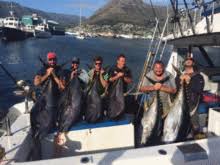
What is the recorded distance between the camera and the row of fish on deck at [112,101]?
4922mm

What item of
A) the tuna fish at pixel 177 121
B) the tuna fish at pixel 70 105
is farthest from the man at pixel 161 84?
the tuna fish at pixel 70 105

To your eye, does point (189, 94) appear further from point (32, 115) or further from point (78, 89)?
point (32, 115)

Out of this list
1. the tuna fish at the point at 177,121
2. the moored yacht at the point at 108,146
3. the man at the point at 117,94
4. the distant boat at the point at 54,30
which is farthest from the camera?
the distant boat at the point at 54,30

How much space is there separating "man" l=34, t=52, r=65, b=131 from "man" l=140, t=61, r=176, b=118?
4.41 ft

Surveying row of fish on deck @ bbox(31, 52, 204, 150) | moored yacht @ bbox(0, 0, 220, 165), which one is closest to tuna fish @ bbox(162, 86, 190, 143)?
row of fish on deck @ bbox(31, 52, 204, 150)

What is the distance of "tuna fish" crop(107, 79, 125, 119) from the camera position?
5359mm

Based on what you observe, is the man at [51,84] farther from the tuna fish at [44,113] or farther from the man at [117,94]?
the man at [117,94]

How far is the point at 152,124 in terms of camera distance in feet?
16.2

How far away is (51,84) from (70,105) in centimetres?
45

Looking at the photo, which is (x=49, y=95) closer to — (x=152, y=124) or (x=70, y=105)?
(x=70, y=105)

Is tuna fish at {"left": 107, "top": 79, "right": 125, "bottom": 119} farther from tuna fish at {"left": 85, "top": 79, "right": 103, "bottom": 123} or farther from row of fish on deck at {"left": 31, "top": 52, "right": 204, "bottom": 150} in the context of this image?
tuna fish at {"left": 85, "top": 79, "right": 103, "bottom": 123}

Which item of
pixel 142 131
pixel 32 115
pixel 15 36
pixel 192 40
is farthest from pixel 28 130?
pixel 15 36

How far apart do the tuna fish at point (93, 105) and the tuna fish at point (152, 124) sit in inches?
30.8

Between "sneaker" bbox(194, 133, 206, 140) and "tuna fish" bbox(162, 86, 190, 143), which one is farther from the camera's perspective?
"sneaker" bbox(194, 133, 206, 140)
